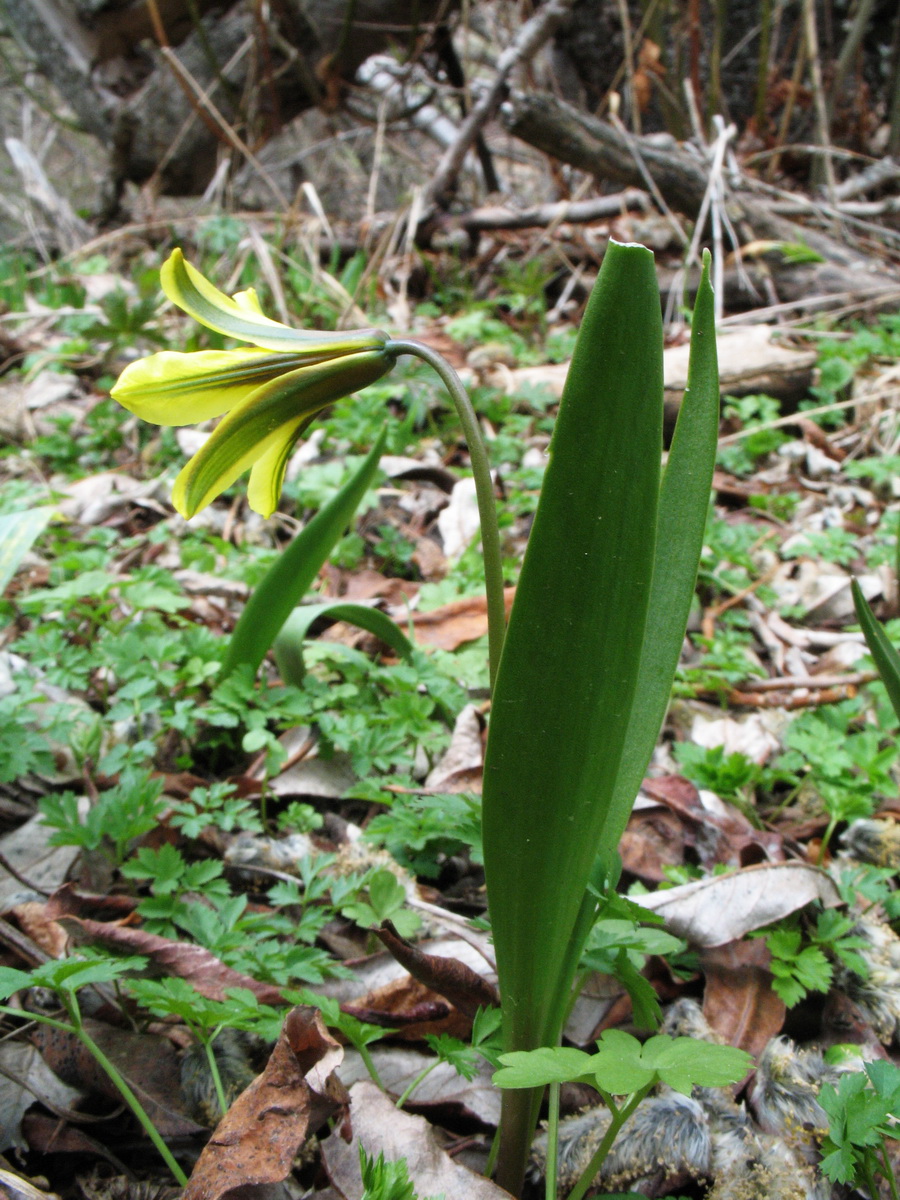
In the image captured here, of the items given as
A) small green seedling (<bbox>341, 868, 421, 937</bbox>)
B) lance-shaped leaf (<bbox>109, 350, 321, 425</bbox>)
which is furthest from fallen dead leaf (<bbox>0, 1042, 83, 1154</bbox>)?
lance-shaped leaf (<bbox>109, 350, 321, 425</bbox>)

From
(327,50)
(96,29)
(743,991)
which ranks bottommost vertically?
(743,991)

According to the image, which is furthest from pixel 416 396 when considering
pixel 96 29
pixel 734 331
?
pixel 96 29

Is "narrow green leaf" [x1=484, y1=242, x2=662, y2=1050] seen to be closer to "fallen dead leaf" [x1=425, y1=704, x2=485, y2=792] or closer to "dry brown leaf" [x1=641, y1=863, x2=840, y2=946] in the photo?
"dry brown leaf" [x1=641, y1=863, x2=840, y2=946]

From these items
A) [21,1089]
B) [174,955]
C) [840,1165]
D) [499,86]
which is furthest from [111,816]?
[499,86]

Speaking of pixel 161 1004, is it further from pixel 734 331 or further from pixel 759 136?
pixel 759 136

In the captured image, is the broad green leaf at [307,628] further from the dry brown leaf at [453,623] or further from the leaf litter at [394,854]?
the dry brown leaf at [453,623]

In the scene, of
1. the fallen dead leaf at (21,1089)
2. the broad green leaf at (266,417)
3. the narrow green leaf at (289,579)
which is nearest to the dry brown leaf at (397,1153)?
the fallen dead leaf at (21,1089)
